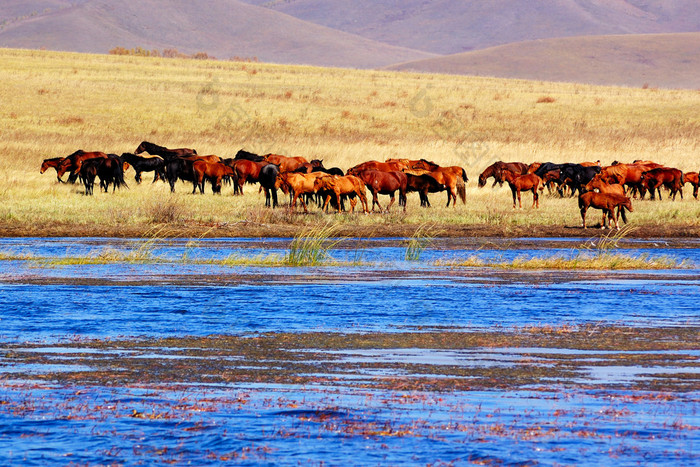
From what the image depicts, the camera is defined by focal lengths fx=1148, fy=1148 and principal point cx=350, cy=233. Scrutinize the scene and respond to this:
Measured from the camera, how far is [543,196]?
36.9 meters

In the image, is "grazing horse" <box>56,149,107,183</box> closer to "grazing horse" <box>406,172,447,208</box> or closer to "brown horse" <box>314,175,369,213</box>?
"brown horse" <box>314,175,369,213</box>

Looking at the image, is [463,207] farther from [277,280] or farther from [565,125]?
[565,125]

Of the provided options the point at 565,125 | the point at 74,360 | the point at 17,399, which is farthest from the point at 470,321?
the point at 565,125

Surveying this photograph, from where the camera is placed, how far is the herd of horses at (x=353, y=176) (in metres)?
30.4

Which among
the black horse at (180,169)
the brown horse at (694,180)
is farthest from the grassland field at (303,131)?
the black horse at (180,169)

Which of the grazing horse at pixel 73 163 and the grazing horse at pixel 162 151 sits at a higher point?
the grazing horse at pixel 162 151

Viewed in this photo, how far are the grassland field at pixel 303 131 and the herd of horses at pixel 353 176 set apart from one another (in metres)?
0.62

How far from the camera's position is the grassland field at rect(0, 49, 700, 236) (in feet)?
95.5

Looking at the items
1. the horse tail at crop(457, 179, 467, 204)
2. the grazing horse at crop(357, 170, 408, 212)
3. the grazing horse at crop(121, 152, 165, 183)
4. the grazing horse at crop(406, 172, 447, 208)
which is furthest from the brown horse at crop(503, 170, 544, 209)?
the grazing horse at crop(121, 152, 165, 183)

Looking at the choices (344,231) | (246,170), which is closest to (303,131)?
(246,170)

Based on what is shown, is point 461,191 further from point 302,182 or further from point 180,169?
point 180,169

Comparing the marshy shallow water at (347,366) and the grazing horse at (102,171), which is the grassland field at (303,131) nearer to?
the grazing horse at (102,171)

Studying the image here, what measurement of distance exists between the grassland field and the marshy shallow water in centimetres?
865

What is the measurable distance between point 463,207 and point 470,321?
17.9 metres
